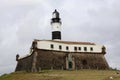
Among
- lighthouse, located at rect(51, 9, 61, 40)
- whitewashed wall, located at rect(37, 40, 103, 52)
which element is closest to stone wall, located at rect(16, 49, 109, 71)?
whitewashed wall, located at rect(37, 40, 103, 52)

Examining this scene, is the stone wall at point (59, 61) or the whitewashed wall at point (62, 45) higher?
the whitewashed wall at point (62, 45)

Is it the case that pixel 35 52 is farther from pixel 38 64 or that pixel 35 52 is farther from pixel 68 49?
pixel 68 49

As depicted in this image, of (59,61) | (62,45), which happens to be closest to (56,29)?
(62,45)

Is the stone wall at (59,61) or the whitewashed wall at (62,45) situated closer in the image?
the stone wall at (59,61)

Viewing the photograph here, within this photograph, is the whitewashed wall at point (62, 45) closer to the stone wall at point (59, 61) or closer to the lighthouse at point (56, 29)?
the stone wall at point (59, 61)

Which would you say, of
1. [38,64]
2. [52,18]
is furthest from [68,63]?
[52,18]

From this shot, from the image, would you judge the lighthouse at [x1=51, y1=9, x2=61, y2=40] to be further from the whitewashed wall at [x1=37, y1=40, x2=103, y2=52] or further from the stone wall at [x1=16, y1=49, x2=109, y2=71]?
the stone wall at [x1=16, y1=49, x2=109, y2=71]

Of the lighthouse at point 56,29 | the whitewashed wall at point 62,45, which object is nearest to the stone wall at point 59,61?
the whitewashed wall at point 62,45

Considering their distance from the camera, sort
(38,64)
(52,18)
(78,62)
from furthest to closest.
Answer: (52,18)
(78,62)
(38,64)

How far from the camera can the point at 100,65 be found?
67.8 meters

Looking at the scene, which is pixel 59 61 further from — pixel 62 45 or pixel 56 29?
pixel 56 29

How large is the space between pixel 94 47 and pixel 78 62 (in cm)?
535

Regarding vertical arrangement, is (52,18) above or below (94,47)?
above

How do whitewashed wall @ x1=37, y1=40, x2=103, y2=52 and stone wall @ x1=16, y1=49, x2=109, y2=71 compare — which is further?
whitewashed wall @ x1=37, y1=40, x2=103, y2=52
